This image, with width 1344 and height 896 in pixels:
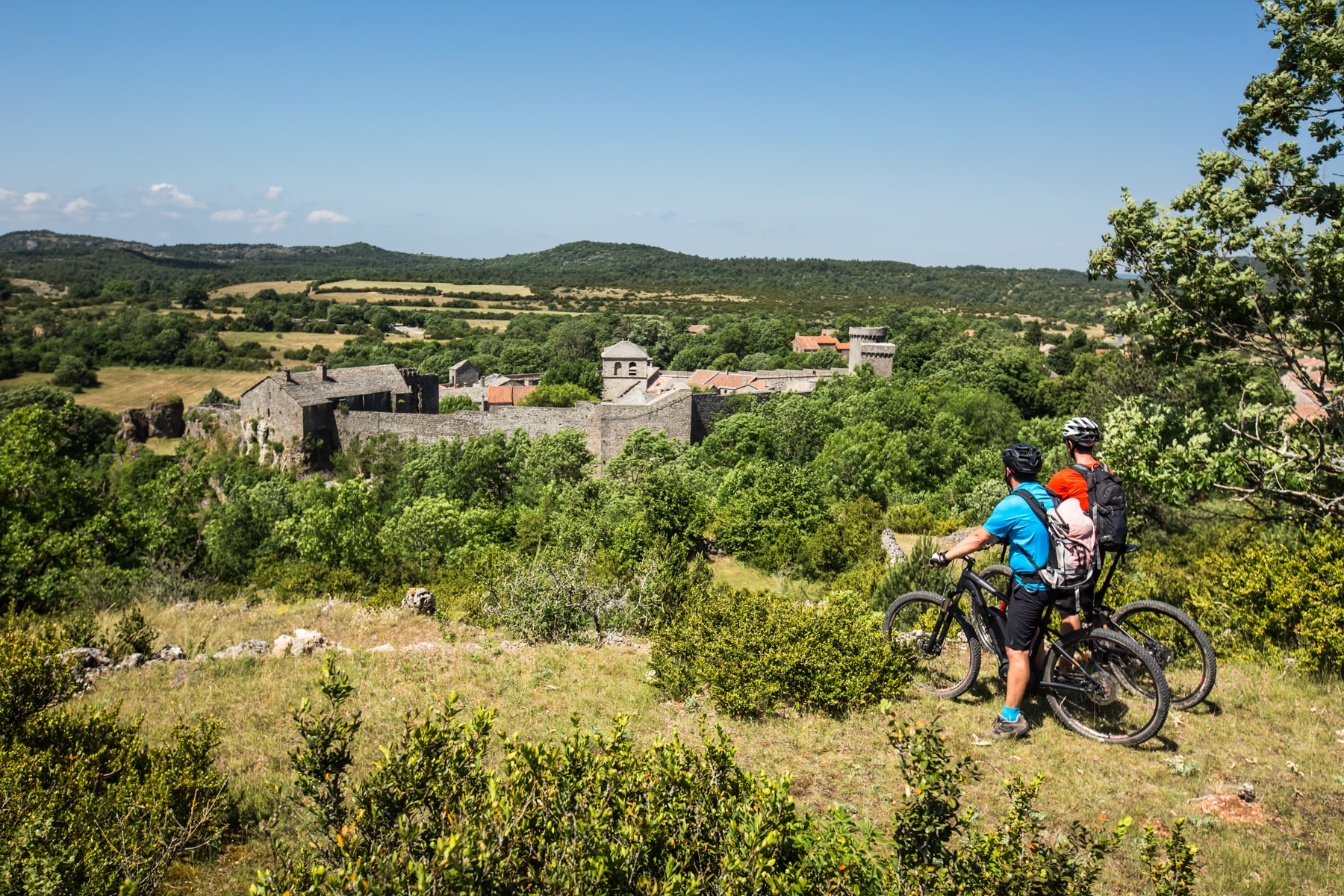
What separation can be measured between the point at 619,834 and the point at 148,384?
78685mm

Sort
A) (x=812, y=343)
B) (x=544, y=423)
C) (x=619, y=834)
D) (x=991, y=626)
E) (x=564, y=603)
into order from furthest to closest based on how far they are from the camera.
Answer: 1. (x=812, y=343)
2. (x=544, y=423)
3. (x=564, y=603)
4. (x=991, y=626)
5. (x=619, y=834)

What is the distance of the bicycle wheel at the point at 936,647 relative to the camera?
5855 millimetres

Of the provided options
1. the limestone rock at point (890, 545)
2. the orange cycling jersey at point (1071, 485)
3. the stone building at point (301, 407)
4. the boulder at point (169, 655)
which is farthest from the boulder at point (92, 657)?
the stone building at point (301, 407)

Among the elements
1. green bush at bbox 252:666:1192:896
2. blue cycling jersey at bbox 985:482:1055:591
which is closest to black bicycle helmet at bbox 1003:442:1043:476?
blue cycling jersey at bbox 985:482:1055:591

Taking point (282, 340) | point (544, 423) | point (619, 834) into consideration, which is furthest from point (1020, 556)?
point (282, 340)

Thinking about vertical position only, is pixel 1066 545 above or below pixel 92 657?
above

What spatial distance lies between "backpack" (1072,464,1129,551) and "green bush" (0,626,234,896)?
5597 millimetres

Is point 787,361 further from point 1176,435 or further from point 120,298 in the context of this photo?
point 120,298

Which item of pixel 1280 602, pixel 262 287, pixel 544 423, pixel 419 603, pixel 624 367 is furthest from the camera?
pixel 262 287

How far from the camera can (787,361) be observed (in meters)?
80.5

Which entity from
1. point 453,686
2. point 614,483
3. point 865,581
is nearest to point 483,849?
point 453,686

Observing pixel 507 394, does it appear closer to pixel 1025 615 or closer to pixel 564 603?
pixel 564 603

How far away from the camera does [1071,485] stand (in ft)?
17.4

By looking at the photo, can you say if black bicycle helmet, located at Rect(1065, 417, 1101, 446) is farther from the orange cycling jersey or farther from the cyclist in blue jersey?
the cyclist in blue jersey
